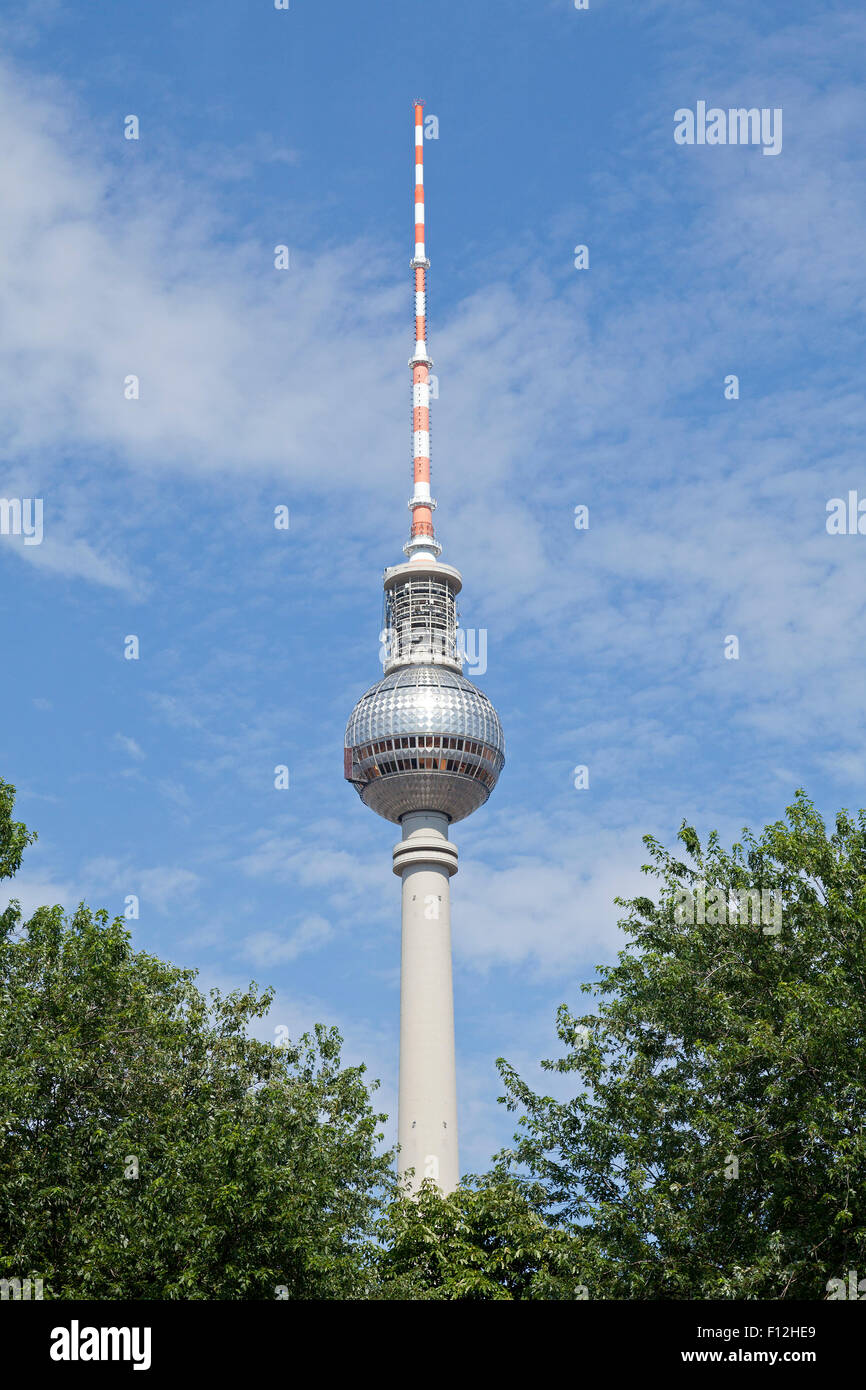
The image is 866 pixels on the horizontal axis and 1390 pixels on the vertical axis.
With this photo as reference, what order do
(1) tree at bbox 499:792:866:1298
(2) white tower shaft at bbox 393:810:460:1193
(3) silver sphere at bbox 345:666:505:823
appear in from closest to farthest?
(1) tree at bbox 499:792:866:1298, (2) white tower shaft at bbox 393:810:460:1193, (3) silver sphere at bbox 345:666:505:823

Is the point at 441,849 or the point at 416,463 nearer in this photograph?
the point at 441,849

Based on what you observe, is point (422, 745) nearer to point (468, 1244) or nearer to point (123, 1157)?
point (468, 1244)

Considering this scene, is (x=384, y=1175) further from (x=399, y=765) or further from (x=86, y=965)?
(x=399, y=765)

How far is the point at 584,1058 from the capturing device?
43469 millimetres

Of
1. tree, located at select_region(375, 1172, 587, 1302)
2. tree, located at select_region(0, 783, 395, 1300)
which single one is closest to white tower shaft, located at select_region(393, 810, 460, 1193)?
tree, located at select_region(375, 1172, 587, 1302)

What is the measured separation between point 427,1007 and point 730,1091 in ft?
231

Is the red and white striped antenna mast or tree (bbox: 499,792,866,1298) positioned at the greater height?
the red and white striped antenna mast

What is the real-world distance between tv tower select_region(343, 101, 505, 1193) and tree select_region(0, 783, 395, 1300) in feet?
188

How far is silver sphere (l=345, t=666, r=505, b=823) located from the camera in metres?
114

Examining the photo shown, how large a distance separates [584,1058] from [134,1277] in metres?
13.0

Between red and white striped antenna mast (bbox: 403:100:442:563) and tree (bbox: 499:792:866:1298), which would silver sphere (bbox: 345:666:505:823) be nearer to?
red and white striped antenna mast (bbox: 403:100:442:563)

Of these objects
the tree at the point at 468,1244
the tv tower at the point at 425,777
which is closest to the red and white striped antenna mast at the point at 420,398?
the tv tower at the point at 425,777

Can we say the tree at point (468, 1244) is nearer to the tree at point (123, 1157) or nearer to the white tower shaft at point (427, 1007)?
the tree at point (123, 1157)
